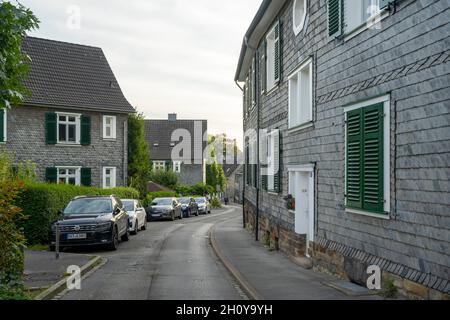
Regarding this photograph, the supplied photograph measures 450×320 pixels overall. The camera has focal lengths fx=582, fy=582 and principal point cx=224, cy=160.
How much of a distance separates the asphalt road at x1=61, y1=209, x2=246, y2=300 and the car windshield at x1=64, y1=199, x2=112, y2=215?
1304 millimetres

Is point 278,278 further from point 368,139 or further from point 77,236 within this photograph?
point 77,236

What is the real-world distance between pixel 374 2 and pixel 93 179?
26933 mm

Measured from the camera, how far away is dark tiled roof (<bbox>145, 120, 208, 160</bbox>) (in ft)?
235

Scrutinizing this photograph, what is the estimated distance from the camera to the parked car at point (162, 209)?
37750 millimetres

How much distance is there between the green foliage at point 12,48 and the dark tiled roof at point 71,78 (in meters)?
22.7

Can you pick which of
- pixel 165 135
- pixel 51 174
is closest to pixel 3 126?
pixel 51 174

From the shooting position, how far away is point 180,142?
3014 inches

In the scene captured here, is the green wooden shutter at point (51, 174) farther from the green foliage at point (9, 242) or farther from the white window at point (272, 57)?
the green foliage at point (9, 242)

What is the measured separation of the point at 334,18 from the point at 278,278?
5299 mm

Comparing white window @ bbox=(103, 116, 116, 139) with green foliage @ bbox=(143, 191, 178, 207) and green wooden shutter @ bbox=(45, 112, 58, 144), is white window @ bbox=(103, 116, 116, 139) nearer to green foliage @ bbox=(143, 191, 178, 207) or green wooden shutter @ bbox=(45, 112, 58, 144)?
green wooden shutter @ bbox=(45, 112, 58, 144)

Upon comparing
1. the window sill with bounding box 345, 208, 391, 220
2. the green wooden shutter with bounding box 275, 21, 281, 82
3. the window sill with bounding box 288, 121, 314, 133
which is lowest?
the window sill with bounding box 345, 208, 391, 220

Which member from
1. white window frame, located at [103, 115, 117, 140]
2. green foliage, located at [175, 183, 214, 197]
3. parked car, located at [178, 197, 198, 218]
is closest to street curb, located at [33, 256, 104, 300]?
white window frame, located at [103, 115, 117, 140]
